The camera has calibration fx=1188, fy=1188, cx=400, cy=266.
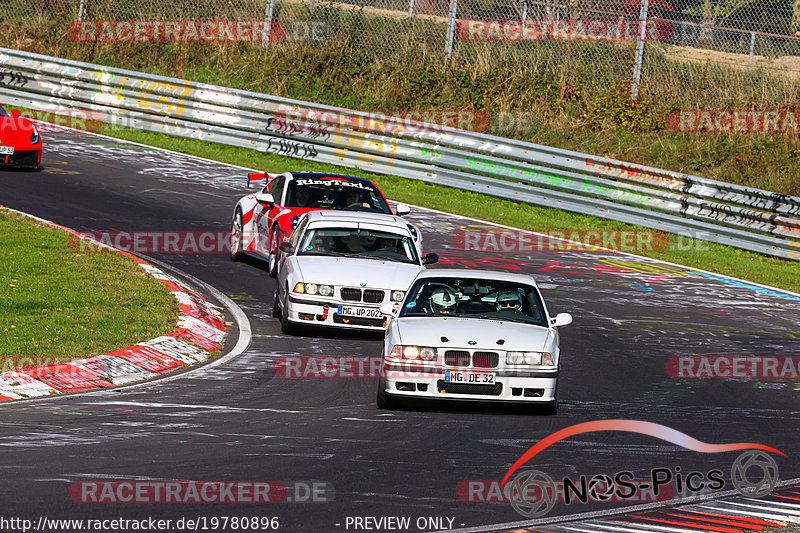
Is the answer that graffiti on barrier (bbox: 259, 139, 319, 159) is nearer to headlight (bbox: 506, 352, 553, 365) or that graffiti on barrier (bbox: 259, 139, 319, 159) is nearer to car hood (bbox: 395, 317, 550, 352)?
car hood (bbox: 395, 317, 550, 352)

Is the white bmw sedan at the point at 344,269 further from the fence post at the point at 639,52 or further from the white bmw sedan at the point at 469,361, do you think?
the fence post at the point at 639,52

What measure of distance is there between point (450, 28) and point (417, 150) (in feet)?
15.4

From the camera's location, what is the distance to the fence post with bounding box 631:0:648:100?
26219 millimetres

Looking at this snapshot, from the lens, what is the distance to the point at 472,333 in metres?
10.7

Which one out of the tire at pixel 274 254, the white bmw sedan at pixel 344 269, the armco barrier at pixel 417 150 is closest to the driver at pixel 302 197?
the tire at pixel 274 254

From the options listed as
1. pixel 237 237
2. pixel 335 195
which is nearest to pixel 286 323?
pixel 335 195

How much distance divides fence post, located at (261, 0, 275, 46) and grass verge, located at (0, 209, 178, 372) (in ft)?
47.1

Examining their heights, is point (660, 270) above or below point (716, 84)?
below

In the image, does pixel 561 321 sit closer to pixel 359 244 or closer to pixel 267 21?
pixel 359 244

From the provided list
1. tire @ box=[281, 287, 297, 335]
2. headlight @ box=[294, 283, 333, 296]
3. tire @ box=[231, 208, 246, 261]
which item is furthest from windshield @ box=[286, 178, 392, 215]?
headlight @ box=[294, 283, 333, 296]

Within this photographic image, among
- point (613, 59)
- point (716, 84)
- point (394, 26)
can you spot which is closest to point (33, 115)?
point (394, 26)

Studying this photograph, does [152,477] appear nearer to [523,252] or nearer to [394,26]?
[523,252]

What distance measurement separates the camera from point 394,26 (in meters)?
31.1

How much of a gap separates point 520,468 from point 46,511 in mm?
3333
